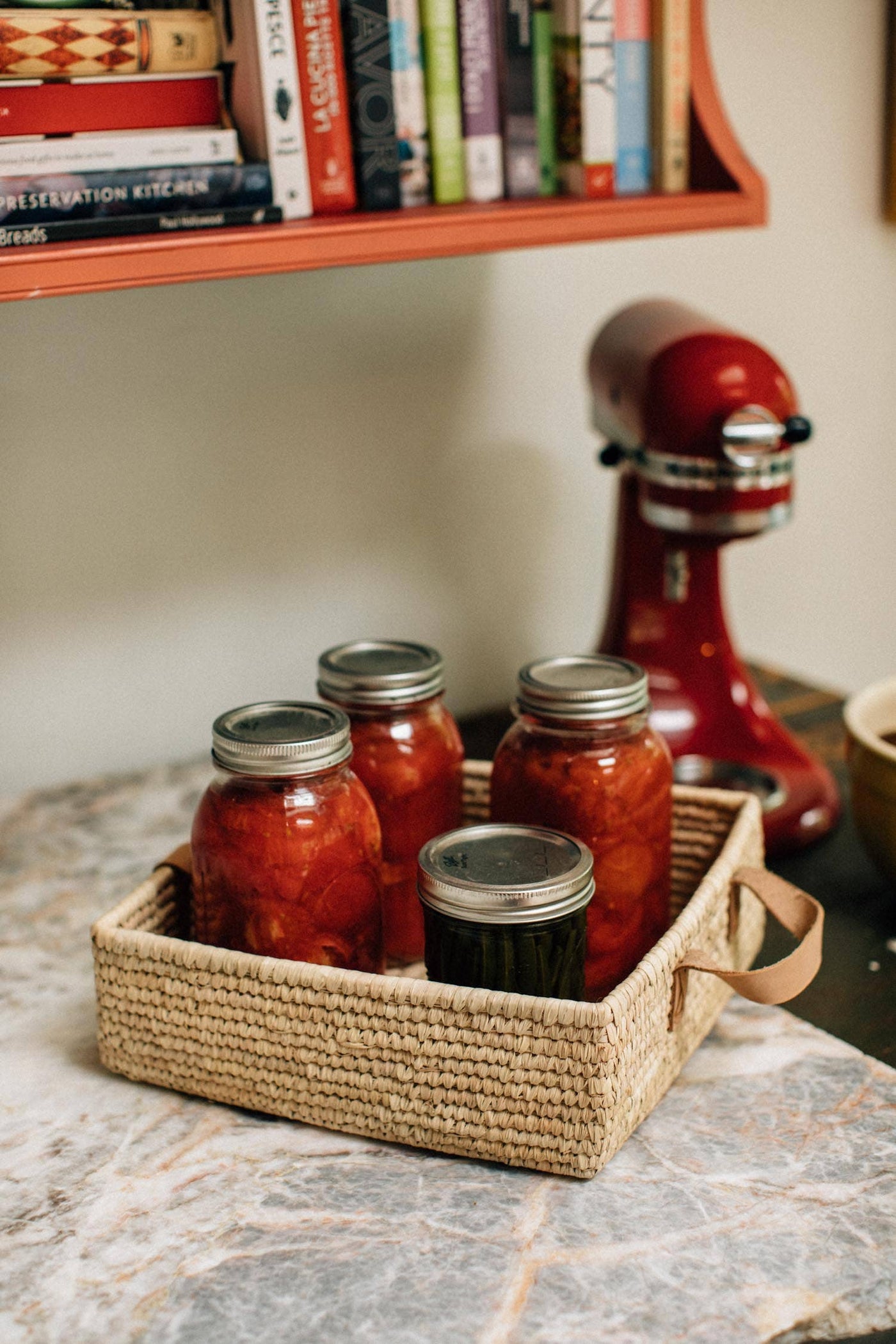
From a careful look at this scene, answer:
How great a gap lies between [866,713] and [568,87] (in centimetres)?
59

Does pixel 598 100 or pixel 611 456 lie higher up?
pixel 598 100

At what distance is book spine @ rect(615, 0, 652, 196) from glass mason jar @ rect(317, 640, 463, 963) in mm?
472

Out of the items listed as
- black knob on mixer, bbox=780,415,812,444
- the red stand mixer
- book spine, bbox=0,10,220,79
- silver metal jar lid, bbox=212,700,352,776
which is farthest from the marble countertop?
book spine, bbox=0,10,220,79

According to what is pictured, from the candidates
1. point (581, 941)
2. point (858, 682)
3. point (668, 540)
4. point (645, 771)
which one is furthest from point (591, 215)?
point (858, 682)

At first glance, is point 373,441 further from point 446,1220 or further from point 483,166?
point 446,1220

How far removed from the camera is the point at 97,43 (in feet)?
3.04

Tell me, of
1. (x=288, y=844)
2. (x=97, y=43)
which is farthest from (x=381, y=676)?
(x=97, y=43)

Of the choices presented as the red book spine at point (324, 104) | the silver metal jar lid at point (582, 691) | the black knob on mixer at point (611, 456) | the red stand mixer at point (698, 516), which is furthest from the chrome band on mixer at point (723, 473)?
the red book spine at point (324, 104)

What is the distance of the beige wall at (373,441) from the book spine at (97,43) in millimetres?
336

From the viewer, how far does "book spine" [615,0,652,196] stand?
111 cm

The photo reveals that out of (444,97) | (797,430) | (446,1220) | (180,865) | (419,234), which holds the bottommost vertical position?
(446,1220)

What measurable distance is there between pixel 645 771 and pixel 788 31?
3.66 ft

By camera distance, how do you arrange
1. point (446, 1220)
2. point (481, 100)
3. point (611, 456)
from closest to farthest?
point (446, 1220)
point (481, 100)
point (611, 456)

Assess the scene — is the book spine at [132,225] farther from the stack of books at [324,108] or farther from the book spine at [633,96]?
the book spine at [633,96]
